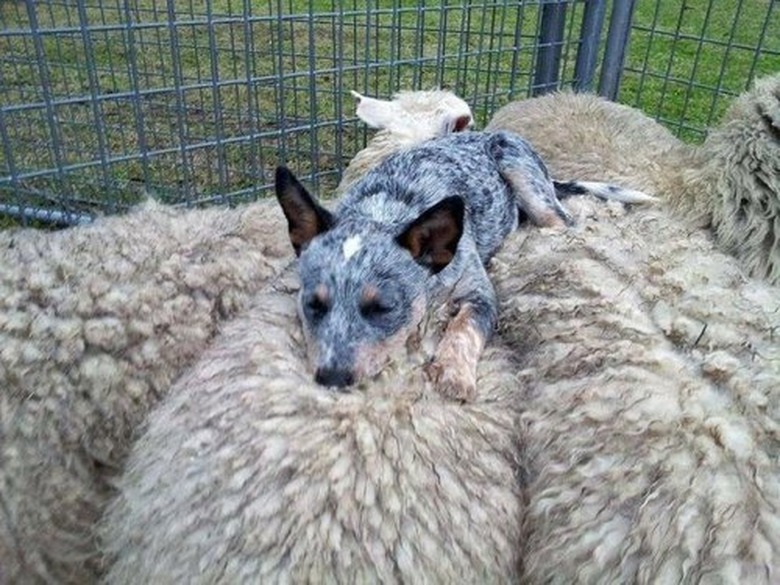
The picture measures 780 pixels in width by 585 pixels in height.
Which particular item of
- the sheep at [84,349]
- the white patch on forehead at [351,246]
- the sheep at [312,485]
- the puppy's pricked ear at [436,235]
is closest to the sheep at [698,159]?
the puppy's pricked ear at [436,235]

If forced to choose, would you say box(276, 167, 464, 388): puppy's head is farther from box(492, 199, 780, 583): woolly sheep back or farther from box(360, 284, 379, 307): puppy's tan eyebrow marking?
box(492, 199, 780, 583): woolly sheep back

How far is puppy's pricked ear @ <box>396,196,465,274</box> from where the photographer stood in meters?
2.51

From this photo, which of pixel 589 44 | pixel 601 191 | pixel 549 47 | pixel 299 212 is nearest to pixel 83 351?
pixel 299 212

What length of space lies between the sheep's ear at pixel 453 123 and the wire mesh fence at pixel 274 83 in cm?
59

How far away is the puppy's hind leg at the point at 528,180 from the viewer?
3.26 meters

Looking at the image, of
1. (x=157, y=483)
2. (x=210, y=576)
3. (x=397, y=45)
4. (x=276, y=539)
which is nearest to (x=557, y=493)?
(x=276, y=539)

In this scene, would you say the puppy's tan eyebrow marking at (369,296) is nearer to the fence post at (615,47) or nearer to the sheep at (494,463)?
the sheep at (494,463)

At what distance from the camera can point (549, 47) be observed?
506 cm

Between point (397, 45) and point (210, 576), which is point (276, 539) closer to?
point (210, 576)

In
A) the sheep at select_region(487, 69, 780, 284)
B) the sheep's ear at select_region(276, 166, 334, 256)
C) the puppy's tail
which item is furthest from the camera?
the puppy's tail

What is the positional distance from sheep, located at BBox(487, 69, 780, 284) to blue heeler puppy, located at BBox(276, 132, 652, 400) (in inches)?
9.9

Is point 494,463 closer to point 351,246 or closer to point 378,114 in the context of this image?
point 351,246

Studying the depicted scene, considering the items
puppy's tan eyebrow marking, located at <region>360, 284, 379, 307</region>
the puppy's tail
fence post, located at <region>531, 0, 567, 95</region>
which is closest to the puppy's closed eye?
puppy's tan eyebrow marking, located at <region>360, 284, 379, 307</region>

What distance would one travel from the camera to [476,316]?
2.54m
